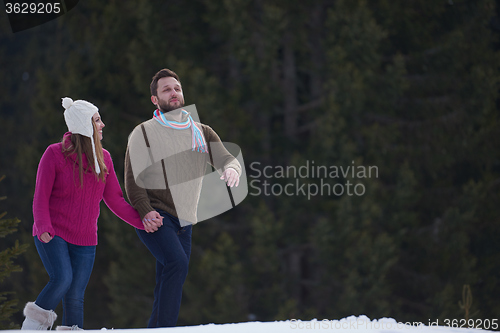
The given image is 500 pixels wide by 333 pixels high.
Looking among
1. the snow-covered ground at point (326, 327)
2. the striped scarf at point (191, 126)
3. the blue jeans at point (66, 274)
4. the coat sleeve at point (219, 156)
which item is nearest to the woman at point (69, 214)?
the blue jeans at point (66, 274)

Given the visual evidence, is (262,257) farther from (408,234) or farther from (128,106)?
(128,106)

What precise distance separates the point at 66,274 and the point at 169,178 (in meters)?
0.82

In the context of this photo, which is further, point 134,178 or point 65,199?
point 134,178

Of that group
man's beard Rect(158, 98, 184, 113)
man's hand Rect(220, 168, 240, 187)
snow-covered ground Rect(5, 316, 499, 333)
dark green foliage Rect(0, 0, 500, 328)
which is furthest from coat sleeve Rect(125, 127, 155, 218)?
dark green foliage Rect(0, 0, 500, 328)

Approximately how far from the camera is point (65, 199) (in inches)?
148

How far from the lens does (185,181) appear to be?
4.07 metres

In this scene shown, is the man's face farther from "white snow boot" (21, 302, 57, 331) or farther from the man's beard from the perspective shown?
"white snow boot" (21, 302, 57, 331)

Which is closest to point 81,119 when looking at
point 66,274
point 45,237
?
point 45,237

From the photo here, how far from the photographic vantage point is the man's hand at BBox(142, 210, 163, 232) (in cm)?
380

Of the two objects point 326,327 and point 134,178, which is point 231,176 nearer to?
point 134,178

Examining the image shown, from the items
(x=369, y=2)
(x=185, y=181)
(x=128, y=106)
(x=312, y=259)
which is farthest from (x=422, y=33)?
(x=185, y=181)

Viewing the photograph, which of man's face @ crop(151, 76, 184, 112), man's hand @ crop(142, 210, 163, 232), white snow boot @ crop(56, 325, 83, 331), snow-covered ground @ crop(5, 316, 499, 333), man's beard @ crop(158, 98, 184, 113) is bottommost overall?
snow-covered ground @ crop(5, 316, 499, 333)

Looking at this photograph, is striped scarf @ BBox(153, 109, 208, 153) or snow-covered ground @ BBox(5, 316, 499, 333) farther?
snow-covered ground @ BBox(5, 316, 499, 333)

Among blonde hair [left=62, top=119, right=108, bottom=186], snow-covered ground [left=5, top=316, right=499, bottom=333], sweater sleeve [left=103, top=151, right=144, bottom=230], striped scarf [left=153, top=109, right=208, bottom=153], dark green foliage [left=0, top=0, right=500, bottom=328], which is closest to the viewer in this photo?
blonde hair [left=62, top=119, right=108, bottom=186]
